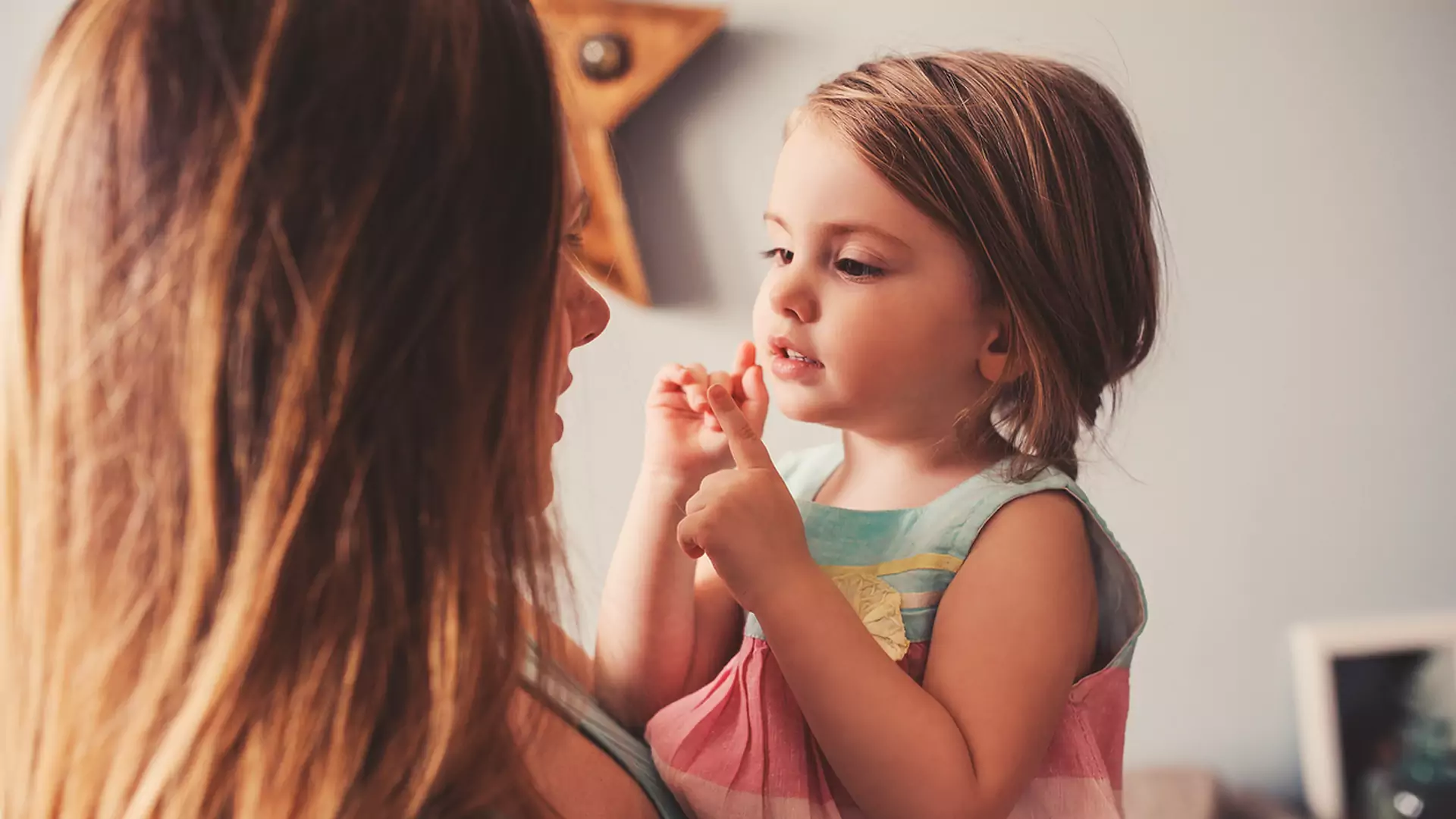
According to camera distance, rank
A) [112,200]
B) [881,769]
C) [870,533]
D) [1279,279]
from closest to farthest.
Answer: [112,200]
[881,769]
[870,533]
[1279,279]

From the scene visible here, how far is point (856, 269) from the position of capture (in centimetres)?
65

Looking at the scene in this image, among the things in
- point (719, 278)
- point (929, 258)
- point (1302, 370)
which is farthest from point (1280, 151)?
point (929, 258)

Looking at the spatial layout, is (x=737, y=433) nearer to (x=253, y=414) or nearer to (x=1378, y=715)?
(x=253, y=414)

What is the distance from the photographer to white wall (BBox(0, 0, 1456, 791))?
1.24 metres

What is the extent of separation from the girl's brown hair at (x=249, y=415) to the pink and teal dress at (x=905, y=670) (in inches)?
7.7

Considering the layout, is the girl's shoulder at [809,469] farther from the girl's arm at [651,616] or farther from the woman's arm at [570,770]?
the woman's arm at [570,770]

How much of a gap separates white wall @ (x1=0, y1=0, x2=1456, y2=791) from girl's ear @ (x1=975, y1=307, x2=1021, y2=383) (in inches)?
21.8

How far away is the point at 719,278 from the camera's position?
1.25 meters

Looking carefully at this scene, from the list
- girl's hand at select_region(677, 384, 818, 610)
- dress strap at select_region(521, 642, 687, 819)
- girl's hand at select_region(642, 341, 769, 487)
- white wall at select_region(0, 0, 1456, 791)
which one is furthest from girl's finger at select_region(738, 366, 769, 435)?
white wall at select_region(0, 0, 1456, 791)

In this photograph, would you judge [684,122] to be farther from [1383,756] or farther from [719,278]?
[1383,756]

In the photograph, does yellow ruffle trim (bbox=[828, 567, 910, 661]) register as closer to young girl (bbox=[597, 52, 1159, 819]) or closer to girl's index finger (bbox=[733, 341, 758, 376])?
young girl (bbox=[597, 52, 1159, 819])

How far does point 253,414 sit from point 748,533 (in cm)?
27

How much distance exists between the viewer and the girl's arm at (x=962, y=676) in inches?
21.9

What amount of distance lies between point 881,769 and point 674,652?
18 centimetres
